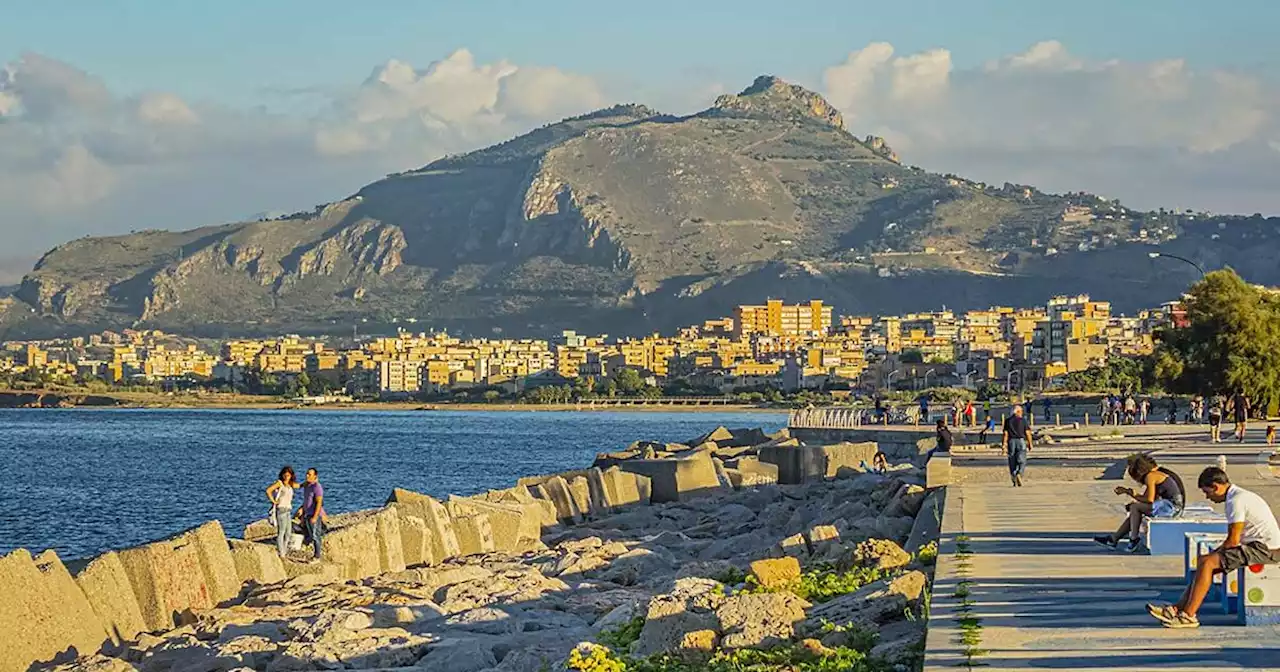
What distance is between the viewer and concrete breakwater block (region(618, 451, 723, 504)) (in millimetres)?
32906

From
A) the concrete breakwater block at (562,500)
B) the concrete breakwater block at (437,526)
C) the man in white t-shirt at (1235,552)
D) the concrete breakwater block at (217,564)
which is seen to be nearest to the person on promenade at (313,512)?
the concrete breakwater block at (437,526)

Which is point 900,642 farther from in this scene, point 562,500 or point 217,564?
point 562,500

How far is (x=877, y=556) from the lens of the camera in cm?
1475

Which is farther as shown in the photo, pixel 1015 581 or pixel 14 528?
pixel 14 528

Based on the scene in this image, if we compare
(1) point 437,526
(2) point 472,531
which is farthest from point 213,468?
(1) point 437,526

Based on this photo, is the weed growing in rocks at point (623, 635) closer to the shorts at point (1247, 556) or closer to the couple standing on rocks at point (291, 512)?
the shorts at point (1247, 556)

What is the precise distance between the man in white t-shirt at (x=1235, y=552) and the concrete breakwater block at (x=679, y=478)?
2166 centimetres

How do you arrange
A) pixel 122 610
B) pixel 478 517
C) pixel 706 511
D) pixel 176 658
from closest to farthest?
pixel 176 658
pixel 122 610
pixel 478 517
pixel 706 511

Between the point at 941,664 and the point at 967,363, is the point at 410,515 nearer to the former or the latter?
the point at 941,664

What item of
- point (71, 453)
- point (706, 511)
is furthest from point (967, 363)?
point (706, 511)

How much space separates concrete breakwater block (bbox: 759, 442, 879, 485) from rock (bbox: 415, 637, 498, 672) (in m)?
23.7

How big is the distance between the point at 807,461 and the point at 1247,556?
27.4 meters

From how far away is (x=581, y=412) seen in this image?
650 feet

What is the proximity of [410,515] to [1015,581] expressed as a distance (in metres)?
10.1
